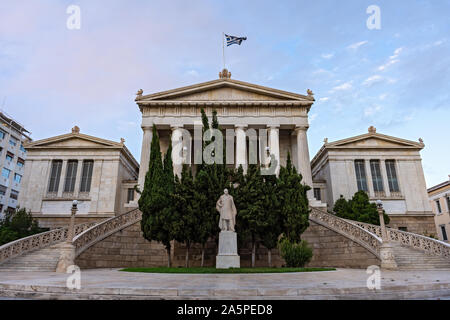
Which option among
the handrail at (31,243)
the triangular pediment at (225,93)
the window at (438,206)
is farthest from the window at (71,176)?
the window at (438,206)

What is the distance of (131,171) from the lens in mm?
38500

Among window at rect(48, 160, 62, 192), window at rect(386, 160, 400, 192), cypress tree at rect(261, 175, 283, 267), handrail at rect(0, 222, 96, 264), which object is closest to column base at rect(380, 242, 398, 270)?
cypress tree at rect(261, 175, 283, 267)

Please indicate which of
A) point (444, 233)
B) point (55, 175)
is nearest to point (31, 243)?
point (55, 175)

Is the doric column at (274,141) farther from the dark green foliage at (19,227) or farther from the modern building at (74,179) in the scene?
the dark green foliage at (19,227)

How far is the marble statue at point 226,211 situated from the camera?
1512 cm

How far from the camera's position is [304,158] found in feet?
97.1

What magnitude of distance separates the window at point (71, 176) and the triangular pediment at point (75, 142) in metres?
1.99

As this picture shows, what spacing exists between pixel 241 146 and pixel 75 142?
738 inches

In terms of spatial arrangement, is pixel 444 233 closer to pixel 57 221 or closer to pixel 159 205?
pixel 159 205

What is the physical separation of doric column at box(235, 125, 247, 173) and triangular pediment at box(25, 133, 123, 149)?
44.0 feet

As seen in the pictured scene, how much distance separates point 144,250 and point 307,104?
21.1 meters

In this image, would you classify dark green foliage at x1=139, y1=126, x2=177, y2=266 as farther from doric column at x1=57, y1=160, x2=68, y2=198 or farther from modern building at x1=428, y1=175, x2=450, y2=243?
modern building at x1=428, y1=175, x2=450, y2=243

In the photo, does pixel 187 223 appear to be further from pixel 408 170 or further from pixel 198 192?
pixel 408 170
